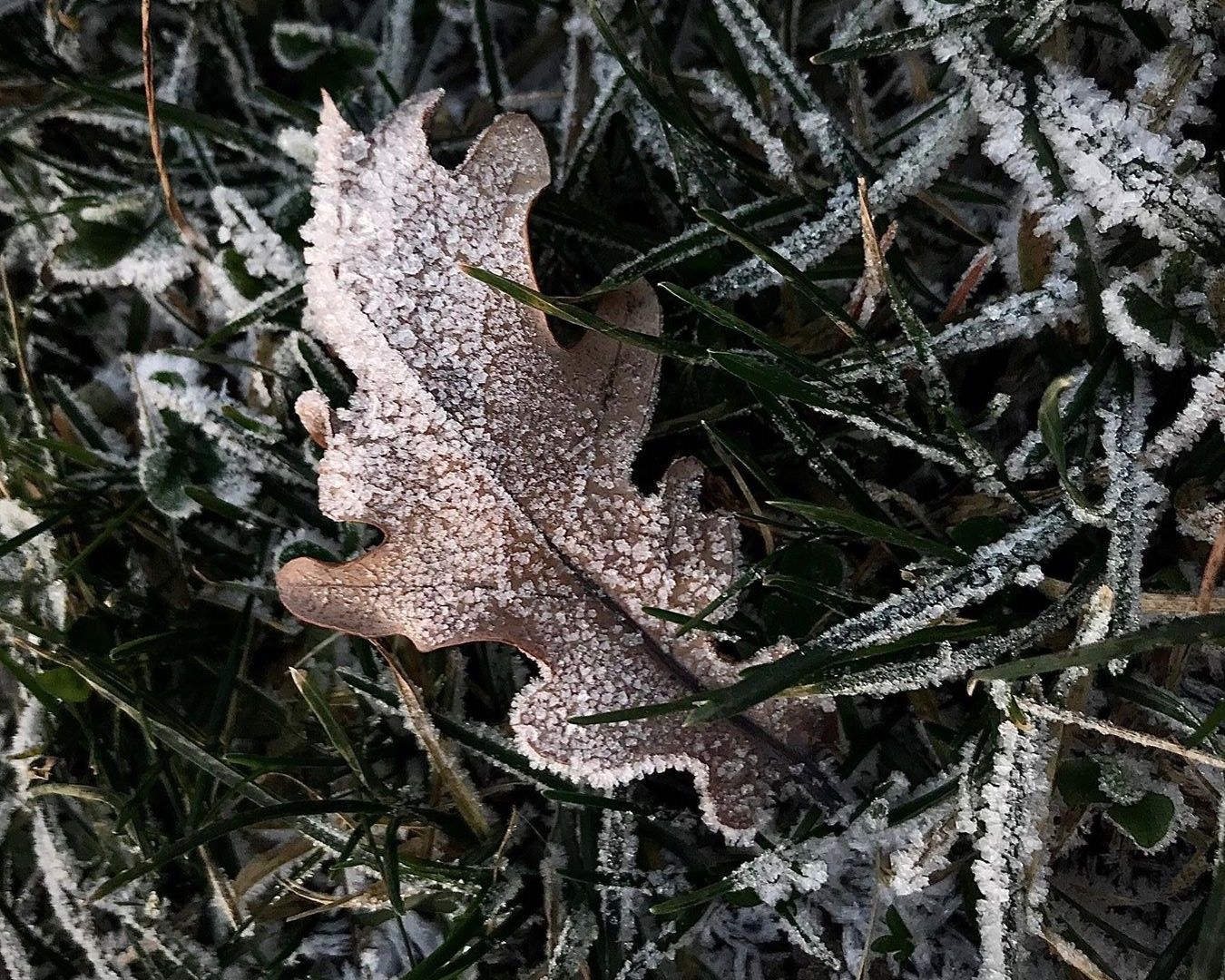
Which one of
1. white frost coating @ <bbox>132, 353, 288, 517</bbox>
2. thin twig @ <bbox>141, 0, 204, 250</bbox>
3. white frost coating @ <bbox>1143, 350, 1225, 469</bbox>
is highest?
thin twig @ <bbox>141, 0, 204, 250</bbox>

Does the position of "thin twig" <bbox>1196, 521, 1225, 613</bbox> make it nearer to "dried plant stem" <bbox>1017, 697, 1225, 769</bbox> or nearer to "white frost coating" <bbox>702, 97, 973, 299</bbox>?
"dried plant stem" <bbox>1017, 697, 1225, 769</bbox>

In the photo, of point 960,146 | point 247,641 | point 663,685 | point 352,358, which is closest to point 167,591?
point 247,641

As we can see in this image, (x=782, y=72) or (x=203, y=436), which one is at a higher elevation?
(x=782, y=72)

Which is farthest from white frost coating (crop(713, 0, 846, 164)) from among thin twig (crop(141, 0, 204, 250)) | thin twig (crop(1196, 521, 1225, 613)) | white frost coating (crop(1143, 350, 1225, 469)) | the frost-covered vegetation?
thin twig (crop(141, 0, 204, 250))

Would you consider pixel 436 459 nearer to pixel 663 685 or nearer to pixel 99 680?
pixel 663 685

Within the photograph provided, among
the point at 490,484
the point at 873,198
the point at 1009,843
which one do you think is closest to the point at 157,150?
the point at 490,484

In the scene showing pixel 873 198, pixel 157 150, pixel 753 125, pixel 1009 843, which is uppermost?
pixel 157 150

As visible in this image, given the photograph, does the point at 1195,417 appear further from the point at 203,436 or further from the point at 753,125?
the point at 203,436
